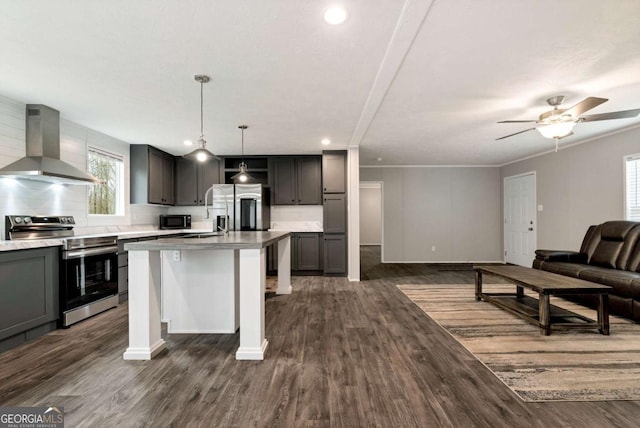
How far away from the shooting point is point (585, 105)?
2.80 m

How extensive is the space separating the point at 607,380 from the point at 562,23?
2.38 metres

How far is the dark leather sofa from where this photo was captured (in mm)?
3236

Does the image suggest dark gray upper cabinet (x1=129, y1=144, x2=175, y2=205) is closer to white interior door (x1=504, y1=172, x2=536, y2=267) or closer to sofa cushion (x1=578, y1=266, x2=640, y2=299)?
sofa cushion (x1=578, y1=266, x2=640, y2=299)

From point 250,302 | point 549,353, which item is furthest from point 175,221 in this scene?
point 549,353

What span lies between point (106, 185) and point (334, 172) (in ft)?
12.1

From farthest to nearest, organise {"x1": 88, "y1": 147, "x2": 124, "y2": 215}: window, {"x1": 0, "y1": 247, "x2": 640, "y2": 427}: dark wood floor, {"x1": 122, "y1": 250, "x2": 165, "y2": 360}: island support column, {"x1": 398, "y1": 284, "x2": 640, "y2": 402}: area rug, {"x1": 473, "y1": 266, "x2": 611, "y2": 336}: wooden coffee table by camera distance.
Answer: {"x1": 88, "y1": 147, "x2": 124, "y2": 215}: window → {"x1": 473, "y1": 266, "x2": 611, "y2": 336}: wooden coffee table → {"x1": 122, "y1": 250, "x2": 165, "y2": 360}: island support column → {"x1": 398, "y1": 284, "x2": 640, "y2": 402}: area rug → {"x1": 0, "y1": 247, "x2": 640, "y2": 427}: dark wood floor

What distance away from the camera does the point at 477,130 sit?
4.53 metres

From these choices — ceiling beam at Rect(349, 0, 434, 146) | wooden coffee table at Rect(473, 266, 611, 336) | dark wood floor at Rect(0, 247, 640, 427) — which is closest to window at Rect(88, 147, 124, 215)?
dark wood floor at Rect(0, 247, 640, 427)

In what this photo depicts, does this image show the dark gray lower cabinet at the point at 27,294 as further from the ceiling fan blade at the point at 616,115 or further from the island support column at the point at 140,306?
the ceiling fan blade at the point at 616,115

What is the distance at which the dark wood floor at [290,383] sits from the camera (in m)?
1.73

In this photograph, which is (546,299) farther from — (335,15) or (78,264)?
(78,264)

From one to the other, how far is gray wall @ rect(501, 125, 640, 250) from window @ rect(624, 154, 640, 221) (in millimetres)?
64

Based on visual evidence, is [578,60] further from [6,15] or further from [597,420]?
[6,15]

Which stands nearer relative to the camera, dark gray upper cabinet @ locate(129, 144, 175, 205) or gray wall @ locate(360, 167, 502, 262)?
dark gray upper cabinet @ locate(129, 144, 175, 205)
